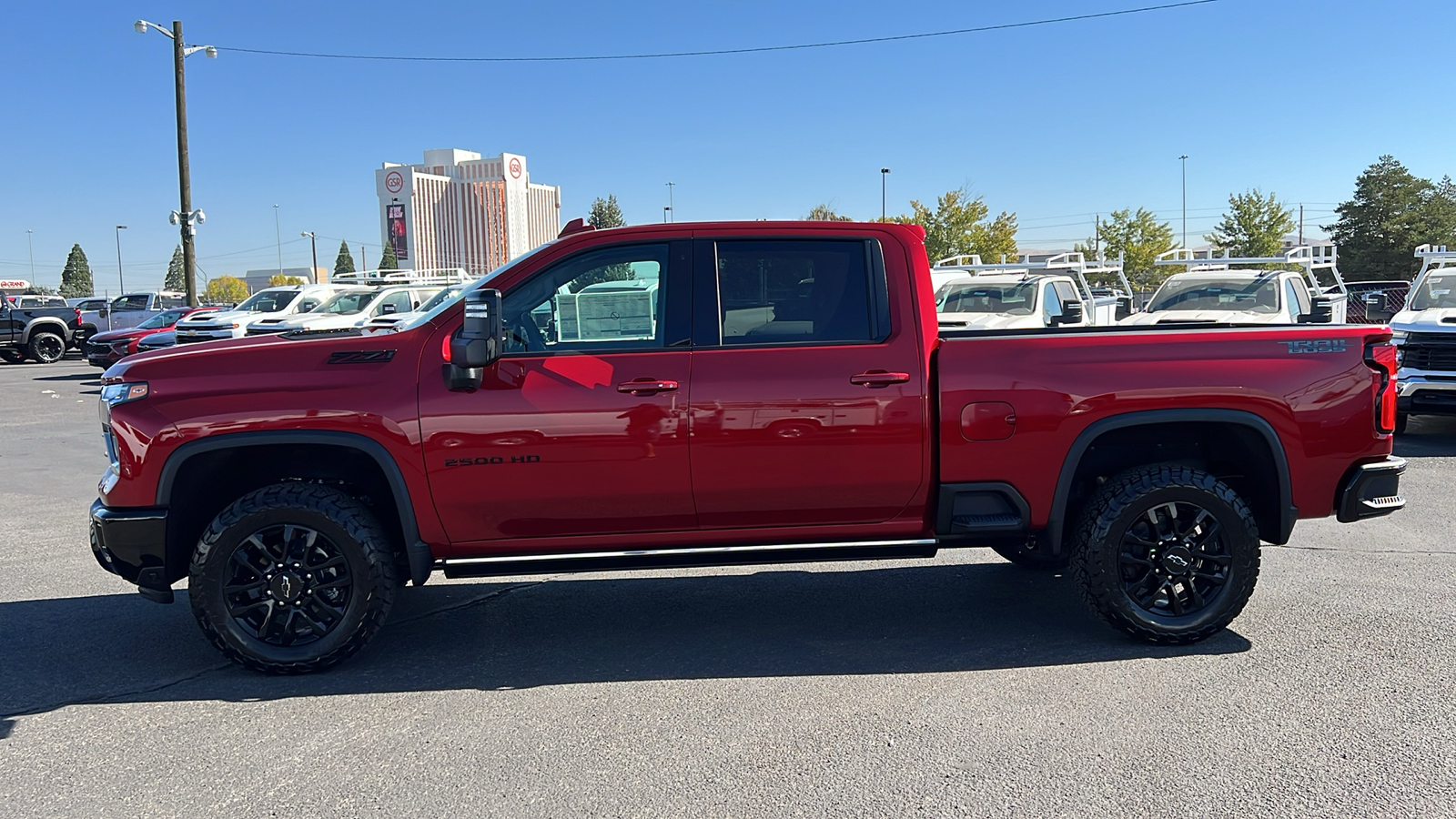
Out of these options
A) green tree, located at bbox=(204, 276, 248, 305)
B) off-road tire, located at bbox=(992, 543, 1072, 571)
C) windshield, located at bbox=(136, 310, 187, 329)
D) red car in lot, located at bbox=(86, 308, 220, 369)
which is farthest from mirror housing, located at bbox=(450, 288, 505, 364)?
green tree, located at bbox=(204, 276, 248, 305)

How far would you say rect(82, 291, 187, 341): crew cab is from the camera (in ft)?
92.8

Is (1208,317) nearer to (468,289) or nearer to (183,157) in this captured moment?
(468,289)

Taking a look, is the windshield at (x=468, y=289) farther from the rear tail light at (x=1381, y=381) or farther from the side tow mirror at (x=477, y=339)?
the rear tail light at (x=1381, y=381)

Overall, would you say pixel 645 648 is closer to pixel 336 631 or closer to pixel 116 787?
pixel 336 631

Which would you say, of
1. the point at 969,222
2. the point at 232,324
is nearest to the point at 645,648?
the point at 232,324

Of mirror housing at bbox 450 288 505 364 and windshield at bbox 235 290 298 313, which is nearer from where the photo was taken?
mirror housing at bbox 450 288 505 364

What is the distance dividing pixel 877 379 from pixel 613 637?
1.75m

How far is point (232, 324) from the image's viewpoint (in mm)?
19078

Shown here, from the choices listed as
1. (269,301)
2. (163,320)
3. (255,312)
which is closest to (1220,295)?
(255,312)

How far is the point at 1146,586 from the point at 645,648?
225 cm

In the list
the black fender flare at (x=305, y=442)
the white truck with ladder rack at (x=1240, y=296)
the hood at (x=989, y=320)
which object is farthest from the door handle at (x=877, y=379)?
the white truck with ladder rack at (x=1240, y=296)

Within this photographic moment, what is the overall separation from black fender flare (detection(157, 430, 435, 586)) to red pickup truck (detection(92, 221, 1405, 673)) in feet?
0.04

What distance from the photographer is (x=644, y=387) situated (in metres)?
4.52

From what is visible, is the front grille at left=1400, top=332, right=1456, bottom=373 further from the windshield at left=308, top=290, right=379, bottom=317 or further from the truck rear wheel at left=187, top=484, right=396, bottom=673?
the windshield at left=308, top=290, right=379, bottom=317
